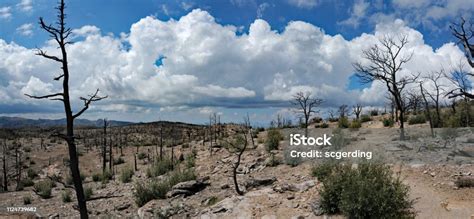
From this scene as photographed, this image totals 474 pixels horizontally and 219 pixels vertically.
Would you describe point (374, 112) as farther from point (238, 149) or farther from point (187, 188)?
point (187, 188)

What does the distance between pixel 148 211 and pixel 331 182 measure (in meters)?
9.65

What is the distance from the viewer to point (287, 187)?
16.9 metres

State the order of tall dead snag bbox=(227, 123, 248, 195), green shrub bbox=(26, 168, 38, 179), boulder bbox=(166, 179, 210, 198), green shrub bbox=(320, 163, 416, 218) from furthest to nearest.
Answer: green shrub bbox=(26, 168, 38, 179)
boulder bbox=(166, 179, 210, 198)
tall dead snag bbox=(227, 123, 248, 195)
green shrub bbox=(320, 163, 416, 218)

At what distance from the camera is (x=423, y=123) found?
3092 centimetres

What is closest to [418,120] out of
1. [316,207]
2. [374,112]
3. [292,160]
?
[292,160]

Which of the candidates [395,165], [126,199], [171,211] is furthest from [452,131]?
[126,199]

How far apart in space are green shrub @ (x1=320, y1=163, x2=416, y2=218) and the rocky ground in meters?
0.67

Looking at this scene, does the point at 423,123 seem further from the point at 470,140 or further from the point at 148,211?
the point at 148,211

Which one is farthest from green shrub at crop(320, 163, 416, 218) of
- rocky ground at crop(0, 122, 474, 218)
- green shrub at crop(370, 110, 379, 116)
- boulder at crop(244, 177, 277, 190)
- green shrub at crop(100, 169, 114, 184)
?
green shrub at crop(370, 110, 379, 116)

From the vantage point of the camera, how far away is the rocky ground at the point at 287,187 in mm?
13789

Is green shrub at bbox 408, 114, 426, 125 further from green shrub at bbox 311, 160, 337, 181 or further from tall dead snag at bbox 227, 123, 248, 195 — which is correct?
green shrub at bbox 311, 160, 337, 181

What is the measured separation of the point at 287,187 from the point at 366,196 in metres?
5.08

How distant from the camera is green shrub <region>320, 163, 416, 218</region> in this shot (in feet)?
39.2

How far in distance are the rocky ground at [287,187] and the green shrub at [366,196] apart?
0.67 m
